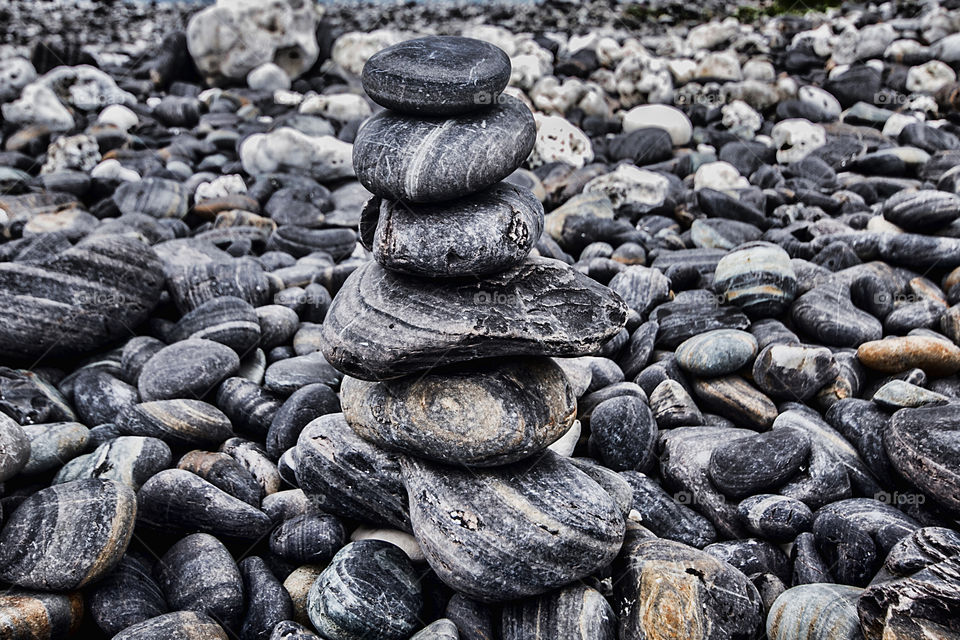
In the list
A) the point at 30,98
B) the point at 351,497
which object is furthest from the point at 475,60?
the point at 30,98

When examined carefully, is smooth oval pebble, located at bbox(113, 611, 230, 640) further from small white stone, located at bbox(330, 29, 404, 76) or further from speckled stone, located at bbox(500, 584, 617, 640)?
small white stone, located at bbox(330, 29, 404, 76)

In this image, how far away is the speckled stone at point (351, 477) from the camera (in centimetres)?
483

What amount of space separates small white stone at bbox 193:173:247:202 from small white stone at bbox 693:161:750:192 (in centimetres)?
647

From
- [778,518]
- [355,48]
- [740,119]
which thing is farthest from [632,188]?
[355,48]

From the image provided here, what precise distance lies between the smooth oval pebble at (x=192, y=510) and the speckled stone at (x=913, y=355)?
4.89 m

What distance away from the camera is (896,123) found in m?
12.9

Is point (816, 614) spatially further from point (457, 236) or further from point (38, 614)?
point (38, 614)

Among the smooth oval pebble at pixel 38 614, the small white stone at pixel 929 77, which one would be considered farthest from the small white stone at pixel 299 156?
the small white stone at pixel 929 77

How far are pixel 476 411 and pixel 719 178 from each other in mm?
7728

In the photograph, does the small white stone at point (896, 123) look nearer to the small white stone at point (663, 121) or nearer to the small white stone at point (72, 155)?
the small white stone at point (663, 121)

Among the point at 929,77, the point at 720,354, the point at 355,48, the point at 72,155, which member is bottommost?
the point at 72,155

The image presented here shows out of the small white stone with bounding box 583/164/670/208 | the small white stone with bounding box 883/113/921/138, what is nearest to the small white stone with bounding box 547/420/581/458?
the small white stone with bounding box 583/164/670/208

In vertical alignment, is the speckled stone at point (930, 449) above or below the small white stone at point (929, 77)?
below

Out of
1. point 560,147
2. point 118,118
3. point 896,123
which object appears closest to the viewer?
point 560,147
